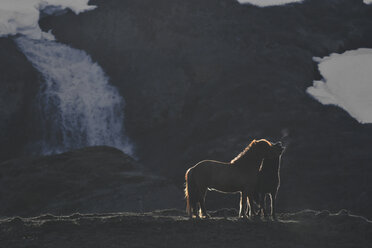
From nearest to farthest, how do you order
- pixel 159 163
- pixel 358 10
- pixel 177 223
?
pixel 177 223
pixel 159 163
pixel 358 10

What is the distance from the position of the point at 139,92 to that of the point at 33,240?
45.8 m

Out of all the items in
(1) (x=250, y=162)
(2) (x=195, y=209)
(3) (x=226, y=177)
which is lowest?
(2) (x=195, y=209)

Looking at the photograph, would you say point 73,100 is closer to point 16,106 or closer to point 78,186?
point 16,106

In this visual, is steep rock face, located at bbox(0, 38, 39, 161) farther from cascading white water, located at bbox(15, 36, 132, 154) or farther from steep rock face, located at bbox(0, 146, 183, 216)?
steep rock face, located at bbox(0, 146, 183, 216)

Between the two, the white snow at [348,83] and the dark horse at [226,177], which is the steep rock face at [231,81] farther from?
the dark horse at [226,177]

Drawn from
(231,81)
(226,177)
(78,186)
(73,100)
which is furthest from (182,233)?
(73,100)

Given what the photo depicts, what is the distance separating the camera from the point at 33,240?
14969 mm

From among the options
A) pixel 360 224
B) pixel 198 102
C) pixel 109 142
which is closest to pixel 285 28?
pixel 198 102

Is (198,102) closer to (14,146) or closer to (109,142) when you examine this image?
Result: (109,142)

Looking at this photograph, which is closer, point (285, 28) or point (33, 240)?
point (33, 240)

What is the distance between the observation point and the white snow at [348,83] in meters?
53.3

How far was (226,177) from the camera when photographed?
16125mm

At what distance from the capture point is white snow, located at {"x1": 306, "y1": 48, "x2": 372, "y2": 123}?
53281 millimetres

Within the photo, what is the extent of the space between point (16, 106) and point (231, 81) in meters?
21.8
